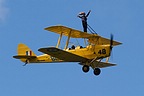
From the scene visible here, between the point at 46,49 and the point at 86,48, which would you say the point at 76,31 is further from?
the point at 46,49

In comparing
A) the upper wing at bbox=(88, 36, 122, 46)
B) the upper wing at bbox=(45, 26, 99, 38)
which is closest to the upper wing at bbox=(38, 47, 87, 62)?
the upper wing at bbox=(88, 36, 122, 46)

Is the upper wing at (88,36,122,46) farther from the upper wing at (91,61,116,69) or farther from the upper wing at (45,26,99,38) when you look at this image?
the upper wing at (91,61,116,69)

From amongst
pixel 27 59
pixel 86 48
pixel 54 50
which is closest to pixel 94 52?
pixel 86 48

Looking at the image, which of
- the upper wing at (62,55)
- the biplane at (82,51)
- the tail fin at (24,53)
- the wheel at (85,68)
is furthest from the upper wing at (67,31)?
the tail fin at (24,53)

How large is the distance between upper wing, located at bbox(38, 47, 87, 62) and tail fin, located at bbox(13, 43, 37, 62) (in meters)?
4.15

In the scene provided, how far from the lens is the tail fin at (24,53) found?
118ft

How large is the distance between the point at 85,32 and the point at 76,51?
1.55 metres

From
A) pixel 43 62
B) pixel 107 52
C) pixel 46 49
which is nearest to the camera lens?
A: pixel 46 49

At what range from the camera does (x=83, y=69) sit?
3328cm

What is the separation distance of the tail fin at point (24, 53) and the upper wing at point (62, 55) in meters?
4.15

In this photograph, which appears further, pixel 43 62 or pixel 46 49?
pixel 43 62

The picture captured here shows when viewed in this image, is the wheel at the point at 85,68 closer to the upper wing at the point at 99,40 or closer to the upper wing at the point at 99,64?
the upper wing at the point at 99,64

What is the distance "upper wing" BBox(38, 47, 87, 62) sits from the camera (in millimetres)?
30786

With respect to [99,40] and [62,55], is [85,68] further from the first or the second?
[99,40]
